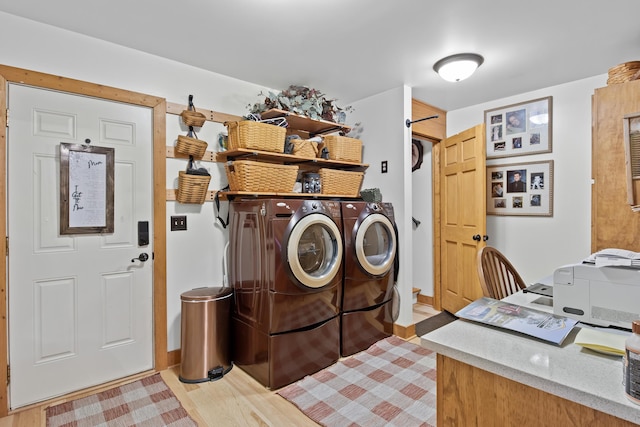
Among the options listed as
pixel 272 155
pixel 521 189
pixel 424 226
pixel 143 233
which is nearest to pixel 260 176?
pixel 272 155

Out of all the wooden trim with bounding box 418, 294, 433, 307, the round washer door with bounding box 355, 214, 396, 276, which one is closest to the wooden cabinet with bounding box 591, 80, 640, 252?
the round washer door with bounding box 355, 214, 396, 276

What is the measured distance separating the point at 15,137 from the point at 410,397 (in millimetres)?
2922

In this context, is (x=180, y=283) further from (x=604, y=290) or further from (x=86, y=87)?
(x=604, y=290)

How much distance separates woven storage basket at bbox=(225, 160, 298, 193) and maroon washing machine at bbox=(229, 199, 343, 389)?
138 mm

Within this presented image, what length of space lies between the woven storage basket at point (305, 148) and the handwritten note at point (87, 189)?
1.37m

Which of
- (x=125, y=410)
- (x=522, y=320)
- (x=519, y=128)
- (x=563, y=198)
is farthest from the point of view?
(x=519, y=128)

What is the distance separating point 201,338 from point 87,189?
1274mm

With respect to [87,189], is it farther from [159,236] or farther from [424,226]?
[424,226]

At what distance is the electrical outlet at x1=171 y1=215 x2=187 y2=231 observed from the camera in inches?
102

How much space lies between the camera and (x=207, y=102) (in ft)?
9.11

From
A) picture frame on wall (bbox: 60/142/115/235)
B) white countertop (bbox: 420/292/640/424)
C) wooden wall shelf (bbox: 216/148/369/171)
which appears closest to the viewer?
white countertop (bbox: 420/292/640/424)

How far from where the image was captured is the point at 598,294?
3.82ft

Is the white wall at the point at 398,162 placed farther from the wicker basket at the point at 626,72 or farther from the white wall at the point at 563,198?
the wicker basket at the point at 626,72

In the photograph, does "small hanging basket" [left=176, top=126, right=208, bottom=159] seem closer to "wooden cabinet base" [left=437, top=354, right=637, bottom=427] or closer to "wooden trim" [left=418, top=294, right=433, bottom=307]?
"wooden cabinet base" [left=437, top=354, right=637, bottom=427]
